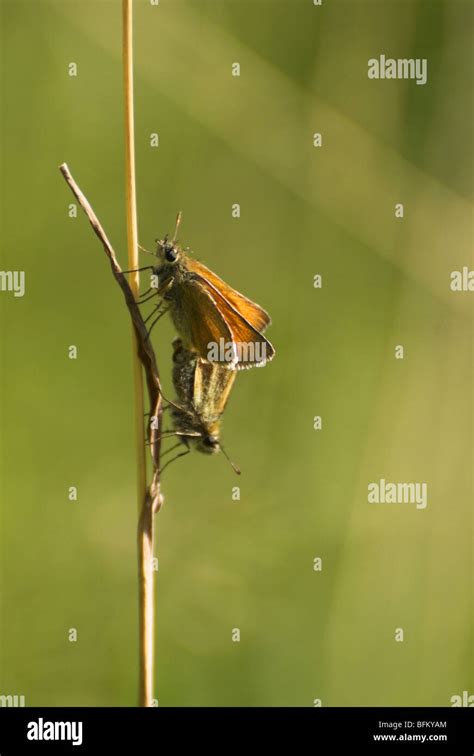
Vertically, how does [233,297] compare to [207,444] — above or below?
above

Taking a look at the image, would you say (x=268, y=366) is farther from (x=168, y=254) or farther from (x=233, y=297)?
(x=168, y=254)

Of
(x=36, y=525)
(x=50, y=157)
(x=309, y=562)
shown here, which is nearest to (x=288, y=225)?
(x=50, y=157)

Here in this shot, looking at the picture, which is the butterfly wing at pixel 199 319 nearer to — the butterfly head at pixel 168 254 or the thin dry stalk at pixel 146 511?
the butterfly head at pixel 168 254

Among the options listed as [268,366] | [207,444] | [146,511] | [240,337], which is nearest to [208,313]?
[240,337]

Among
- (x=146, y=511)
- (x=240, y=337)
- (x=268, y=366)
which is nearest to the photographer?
(x=146, y=511)

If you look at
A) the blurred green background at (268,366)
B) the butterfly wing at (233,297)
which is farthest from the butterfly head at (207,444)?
the blurred green background at (268,366)

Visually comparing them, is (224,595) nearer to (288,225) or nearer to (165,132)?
(288,225)

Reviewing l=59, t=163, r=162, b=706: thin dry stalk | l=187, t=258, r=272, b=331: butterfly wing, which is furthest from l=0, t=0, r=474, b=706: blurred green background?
l=59, t=163, r=162, b=706: thin dry stalk
